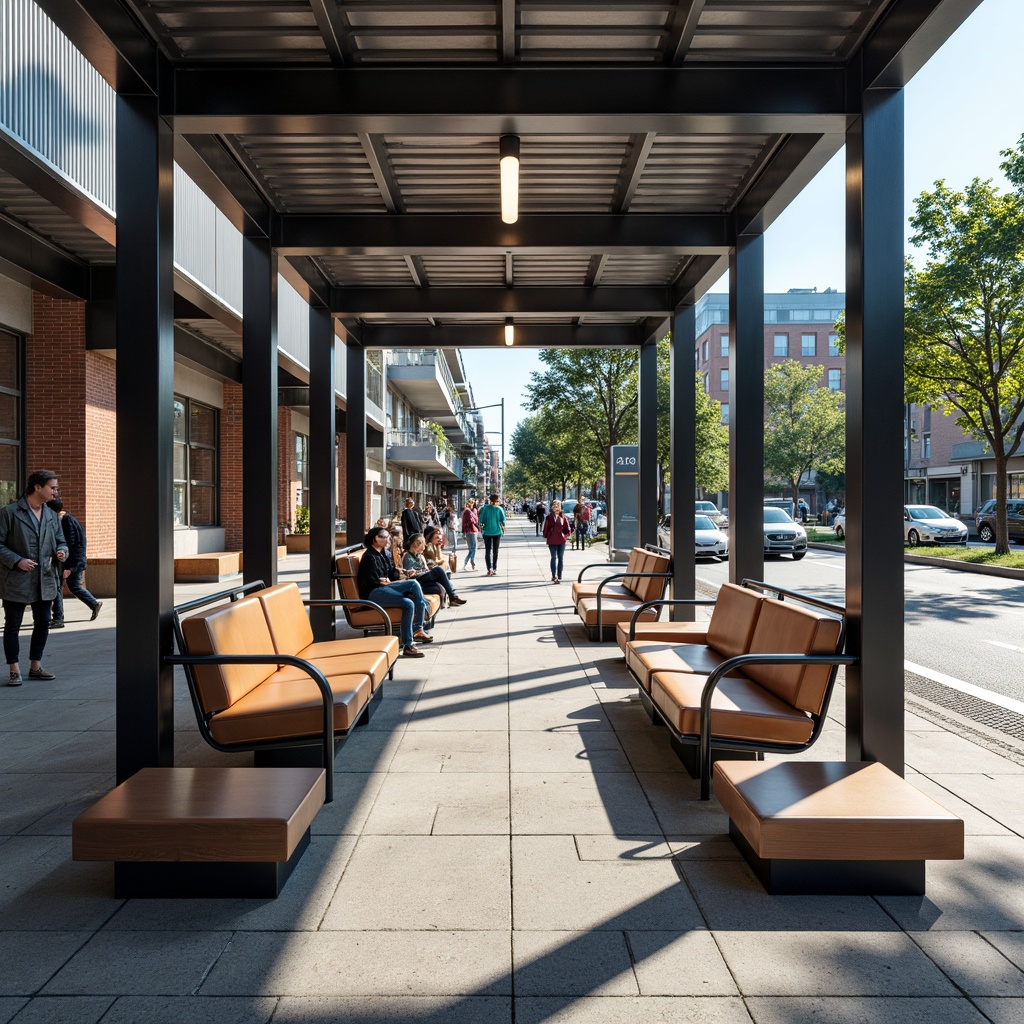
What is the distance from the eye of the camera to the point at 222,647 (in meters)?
5.00

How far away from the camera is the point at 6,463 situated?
1352 centimetres

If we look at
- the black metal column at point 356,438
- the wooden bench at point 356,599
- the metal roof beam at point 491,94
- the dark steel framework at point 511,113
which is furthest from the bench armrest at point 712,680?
the black metal column at point 356,438

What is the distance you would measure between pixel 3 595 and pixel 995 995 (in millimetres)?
8368

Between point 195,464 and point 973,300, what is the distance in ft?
69.7

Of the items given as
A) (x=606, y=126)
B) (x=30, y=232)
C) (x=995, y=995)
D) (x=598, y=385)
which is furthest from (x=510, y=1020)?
(x=598, y=385)

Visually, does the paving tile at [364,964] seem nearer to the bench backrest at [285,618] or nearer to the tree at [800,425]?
the bench backrest at [285,618]

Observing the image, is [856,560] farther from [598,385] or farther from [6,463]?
[598,385]

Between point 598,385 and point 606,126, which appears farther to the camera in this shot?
point 598,385

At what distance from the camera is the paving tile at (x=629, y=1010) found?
8.96ft

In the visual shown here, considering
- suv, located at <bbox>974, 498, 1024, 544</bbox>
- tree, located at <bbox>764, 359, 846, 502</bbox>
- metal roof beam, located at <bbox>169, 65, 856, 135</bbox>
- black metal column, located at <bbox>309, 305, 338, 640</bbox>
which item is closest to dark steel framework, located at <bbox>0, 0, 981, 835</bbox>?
metal roof beam, located at <bbox>169, 65, 856, 135</bbox>

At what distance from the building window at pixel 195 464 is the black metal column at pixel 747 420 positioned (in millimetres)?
14918

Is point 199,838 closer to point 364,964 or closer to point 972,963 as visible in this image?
point 364,964

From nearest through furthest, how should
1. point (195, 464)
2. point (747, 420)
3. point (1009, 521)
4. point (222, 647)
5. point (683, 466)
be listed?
point (222, 647) < point (747, 420) < point (683, 466) < point (195, 464) < point (1009, 521)

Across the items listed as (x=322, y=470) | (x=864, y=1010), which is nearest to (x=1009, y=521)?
(x=322, y=470)
